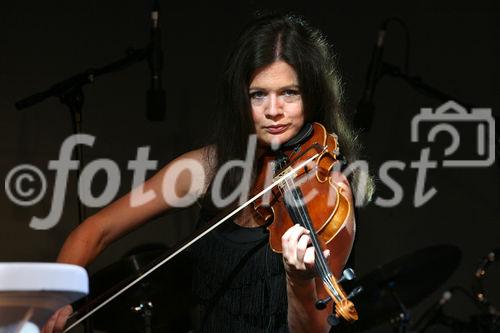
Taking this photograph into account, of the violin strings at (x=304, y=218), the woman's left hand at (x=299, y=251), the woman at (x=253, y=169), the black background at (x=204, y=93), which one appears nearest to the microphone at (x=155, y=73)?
the black background at (x=204, y=93)

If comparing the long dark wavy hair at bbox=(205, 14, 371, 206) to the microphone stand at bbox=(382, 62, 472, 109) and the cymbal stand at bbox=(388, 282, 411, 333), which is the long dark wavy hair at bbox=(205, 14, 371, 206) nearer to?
the cymbal stand at bbox=(388, 282, 411, 333)

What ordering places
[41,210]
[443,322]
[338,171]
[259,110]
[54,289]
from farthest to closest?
[41,210]
[443,322]
[259,110]
[338,171]
[54,289]

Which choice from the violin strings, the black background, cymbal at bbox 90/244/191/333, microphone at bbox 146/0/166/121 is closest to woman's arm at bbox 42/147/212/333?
the violin strings

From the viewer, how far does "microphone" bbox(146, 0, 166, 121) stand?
3.08 metres

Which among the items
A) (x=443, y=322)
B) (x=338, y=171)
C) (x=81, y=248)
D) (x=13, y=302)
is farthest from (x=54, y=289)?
(x=443, y=322)

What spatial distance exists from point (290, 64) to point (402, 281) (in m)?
1.26

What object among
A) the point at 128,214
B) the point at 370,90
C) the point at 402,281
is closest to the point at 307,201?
the point at 128,214

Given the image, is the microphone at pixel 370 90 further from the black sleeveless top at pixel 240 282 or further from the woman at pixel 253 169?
the black sleeveless top at pixel 240 282

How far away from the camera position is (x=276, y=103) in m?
2.07

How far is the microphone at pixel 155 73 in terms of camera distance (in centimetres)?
308

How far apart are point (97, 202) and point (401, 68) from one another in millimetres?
1300

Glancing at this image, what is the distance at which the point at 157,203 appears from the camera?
7.39ft

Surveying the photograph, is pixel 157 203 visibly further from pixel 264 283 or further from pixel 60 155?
pixel 60 155

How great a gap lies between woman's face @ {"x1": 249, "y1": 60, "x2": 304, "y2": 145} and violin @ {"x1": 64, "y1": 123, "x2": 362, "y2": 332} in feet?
0.11
